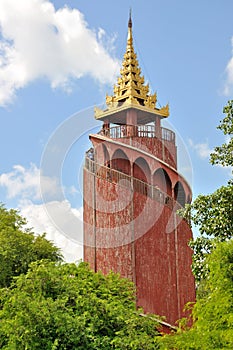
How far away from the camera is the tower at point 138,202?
14.8 m

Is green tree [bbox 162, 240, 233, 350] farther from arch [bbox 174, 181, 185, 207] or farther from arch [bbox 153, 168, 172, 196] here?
arch [bbox 174, 181, 185, 207]

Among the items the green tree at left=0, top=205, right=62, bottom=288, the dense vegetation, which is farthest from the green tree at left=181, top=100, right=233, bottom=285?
the green tree at left=0, top=205, right=62, bottom=288

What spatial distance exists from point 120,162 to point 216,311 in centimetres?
867

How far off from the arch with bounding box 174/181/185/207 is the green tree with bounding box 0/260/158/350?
6.32 meters

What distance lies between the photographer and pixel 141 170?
16.2m

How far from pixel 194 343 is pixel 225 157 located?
3838mm

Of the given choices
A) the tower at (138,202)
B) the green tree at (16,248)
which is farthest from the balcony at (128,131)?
the green tree at (16,248)

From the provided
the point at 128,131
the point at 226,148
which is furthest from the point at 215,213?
the point at 128,131

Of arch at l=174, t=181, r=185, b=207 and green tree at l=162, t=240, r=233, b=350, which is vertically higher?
arch at l=174, t=181, r=185, b=207

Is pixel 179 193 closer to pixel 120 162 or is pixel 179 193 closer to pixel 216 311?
pixel 120 162

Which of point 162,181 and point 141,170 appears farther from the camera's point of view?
point 162,181

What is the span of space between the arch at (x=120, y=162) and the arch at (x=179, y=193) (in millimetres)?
1814

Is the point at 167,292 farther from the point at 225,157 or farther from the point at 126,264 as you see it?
the point at 225,157

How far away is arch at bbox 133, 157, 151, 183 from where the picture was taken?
16109mm
